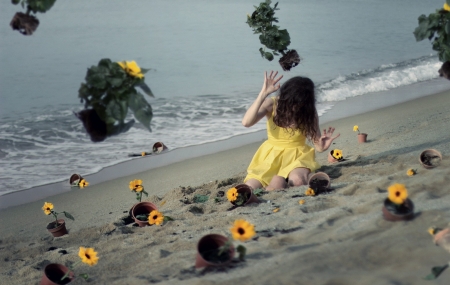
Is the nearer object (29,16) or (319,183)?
(29,16)

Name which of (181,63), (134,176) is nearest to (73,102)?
(181,63)

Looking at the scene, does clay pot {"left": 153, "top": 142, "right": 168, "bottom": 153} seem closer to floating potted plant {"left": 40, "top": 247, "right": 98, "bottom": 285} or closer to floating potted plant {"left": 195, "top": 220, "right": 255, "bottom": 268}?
floating potted plant {"left": 40, "top": 247, "right": 98, "bottom": 285}

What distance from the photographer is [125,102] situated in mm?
2387

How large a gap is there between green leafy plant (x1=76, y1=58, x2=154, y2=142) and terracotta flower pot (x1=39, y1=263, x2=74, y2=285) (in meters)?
1.15

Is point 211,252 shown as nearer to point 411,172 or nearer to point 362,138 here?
point 411,172

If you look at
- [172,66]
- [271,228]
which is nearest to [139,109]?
[271,228]

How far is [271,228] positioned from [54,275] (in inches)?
53.0

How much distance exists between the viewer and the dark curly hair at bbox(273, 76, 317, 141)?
16.3 feet

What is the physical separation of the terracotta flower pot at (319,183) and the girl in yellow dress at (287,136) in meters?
0.44

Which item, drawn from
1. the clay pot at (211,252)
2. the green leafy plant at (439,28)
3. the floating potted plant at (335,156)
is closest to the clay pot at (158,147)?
the floating potted plant at (335,156)

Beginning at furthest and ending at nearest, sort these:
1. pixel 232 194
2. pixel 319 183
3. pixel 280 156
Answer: pixel 280 156 → pixel 319 183 → pixel 232 194

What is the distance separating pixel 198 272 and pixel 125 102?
1031mm

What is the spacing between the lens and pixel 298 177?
487cm

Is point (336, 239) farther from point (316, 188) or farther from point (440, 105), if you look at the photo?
point (440, 105)
